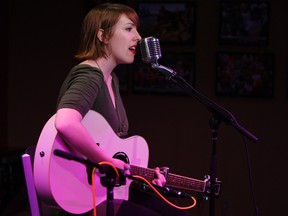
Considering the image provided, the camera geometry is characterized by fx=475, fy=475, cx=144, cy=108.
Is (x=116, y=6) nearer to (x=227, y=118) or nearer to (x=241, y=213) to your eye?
(x=227, y=118)

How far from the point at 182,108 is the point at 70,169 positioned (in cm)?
238

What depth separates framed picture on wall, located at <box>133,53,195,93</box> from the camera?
13.6 ft

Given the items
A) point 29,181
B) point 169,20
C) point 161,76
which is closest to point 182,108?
point 161,76

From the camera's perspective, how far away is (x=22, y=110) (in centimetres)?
439

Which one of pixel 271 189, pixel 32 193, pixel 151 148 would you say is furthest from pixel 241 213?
pixel 32 193

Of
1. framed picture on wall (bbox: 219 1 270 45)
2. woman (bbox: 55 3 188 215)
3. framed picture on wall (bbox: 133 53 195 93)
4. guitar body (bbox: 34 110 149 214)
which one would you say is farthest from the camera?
framed picture on wall (bbox: 133 53 195 93)

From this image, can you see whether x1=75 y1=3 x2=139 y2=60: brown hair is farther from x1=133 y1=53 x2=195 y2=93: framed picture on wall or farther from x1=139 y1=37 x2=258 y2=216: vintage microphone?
x1=133 y1=53 x2=195 y2=93: framed picture on wall

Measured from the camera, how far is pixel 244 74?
409cm

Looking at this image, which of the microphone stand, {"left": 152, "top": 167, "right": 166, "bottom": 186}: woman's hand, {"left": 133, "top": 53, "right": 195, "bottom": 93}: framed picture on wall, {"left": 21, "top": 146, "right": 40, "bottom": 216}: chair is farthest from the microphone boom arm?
{"left": 133, "top": 53, "right": 195, "bottom": 93}: framed picture on wall

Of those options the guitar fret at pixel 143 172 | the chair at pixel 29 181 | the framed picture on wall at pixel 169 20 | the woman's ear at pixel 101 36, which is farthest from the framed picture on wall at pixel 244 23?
the chair at pixel 29 181

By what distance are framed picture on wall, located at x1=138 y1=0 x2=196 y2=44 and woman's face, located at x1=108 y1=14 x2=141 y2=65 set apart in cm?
189

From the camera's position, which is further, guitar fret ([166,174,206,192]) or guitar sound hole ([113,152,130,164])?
guitar fret ([166,174,206,192])

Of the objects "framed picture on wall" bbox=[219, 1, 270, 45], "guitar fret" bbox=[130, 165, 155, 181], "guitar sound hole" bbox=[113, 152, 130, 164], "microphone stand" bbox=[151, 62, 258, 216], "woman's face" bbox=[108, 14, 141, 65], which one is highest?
"framed picture on wall" bbox=[219, 1, 270, 45]

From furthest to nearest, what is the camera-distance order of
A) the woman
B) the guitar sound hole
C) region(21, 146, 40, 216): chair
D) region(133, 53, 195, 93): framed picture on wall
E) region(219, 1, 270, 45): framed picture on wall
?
1. region(133, 53, 195, 93): framed picture on wall
2. region(219, 1, 270, 45): framed picture on wall
3. the guitar sound hole
4. the woman
5. region(21, 146, 40, 216): chair
